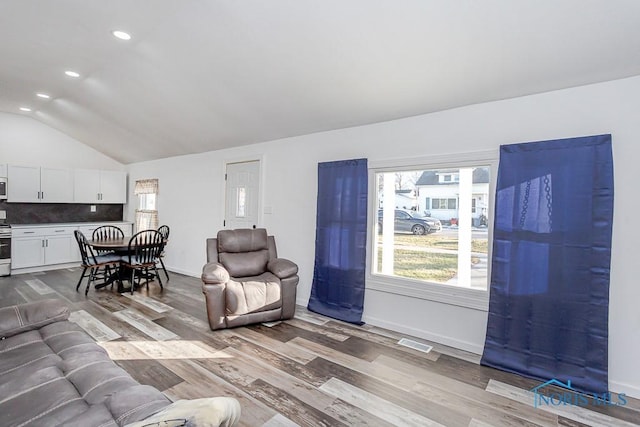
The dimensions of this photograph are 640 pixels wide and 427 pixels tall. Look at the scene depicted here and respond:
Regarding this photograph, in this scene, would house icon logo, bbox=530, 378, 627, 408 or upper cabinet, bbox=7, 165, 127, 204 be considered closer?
house icon logo, bbox=530, 378, 627, 408

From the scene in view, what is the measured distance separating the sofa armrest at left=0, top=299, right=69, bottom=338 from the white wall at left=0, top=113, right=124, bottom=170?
5956mm

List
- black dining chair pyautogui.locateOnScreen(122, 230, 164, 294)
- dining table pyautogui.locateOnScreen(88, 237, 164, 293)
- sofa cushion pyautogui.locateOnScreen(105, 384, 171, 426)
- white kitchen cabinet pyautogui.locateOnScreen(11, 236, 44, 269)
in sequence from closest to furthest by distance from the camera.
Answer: sofa cushion pyautogui.locateOnScreen(105, 384, 171, 426) → dining table pyautogui.locateOnScreen(88, 237, 164, 293) → black dining chair pyautogui.locateOnScreen(122, 230, 164, 294) → white kitchen cabinet pyautogui.locateOnScreen(11, 236, 44, 269)

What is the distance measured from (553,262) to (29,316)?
3.66 metres

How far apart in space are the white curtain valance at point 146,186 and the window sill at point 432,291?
5.17 m

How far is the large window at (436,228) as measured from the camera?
3.01 meters

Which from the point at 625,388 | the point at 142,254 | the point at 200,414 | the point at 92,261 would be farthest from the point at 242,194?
the point at 625,388

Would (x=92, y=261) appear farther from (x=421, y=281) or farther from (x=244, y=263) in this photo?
(x=421, y=281)

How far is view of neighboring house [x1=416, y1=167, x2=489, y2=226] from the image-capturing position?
9.79 feet

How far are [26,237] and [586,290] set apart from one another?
26.4 feet

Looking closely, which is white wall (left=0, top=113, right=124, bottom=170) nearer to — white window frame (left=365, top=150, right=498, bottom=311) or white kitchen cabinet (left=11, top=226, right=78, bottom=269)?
white kitchen cabinet (left=11, top=226, right=78, bottom=269)

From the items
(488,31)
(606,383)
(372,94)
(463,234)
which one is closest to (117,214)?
(372,94)

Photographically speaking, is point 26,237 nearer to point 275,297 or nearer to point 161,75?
point 161,75

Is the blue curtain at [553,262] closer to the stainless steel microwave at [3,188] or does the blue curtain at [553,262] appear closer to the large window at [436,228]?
the large window at [436,228]

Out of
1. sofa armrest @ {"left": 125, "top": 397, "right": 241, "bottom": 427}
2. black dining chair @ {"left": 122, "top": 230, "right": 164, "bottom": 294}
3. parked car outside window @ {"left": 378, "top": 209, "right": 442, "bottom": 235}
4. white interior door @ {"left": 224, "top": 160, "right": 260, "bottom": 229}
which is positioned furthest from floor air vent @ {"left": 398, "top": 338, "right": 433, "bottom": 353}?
black dining chair @ {"left": 122, "top": 230, "right": 164, "bottom": 294}
